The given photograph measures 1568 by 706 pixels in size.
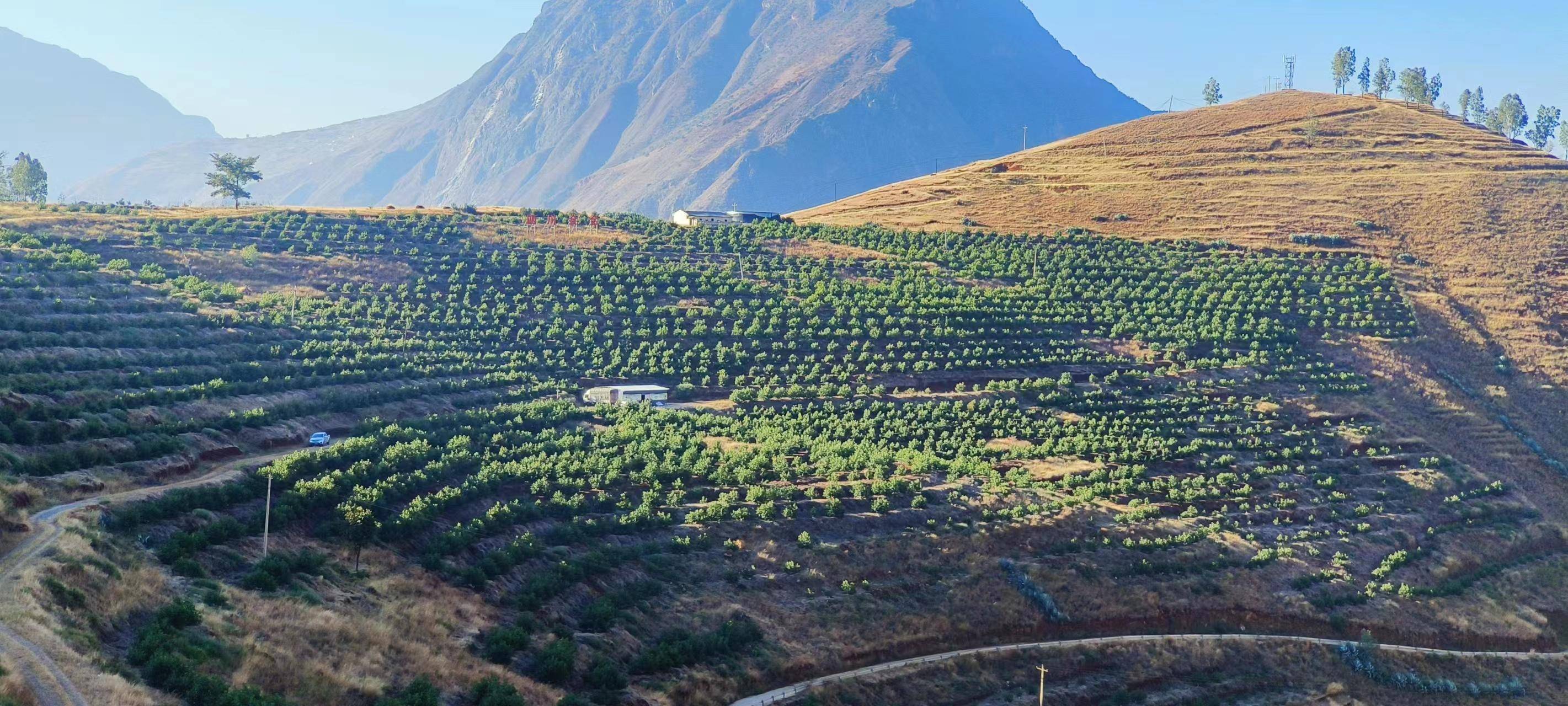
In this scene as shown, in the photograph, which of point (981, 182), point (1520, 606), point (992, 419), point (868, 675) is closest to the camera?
point (868, 675)

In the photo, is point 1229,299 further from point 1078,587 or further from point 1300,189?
point 1078,587

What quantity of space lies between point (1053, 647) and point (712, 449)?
2118 centimetres

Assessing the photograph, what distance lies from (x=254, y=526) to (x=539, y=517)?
37.1 ft

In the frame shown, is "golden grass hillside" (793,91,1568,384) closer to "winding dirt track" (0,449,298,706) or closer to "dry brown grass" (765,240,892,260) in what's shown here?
"dry brown grass" (765,240,892,260)

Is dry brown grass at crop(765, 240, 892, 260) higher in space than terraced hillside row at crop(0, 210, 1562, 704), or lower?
higher

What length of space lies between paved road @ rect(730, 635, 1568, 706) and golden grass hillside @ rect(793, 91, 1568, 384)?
4421 cm

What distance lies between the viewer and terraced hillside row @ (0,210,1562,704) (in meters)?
39.0

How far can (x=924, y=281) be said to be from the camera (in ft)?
316

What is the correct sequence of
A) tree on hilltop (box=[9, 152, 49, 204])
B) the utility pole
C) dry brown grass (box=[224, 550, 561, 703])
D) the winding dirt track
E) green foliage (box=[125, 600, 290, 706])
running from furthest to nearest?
tree on hilltop (box=[9, 152, 49, 204]) < the utility pole < dry brown grass (box=[224, 550, 561, 703]) < green foliage (box=[125, 600, 290, 706]) < the winding dirt track

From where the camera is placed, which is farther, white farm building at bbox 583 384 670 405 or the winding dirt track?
white farm building at bbox 583 384 670 405

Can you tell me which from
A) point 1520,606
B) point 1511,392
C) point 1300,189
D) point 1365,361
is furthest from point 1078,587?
point 1300,189

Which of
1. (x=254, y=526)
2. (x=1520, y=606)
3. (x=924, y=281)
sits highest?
(x=924, y=281)

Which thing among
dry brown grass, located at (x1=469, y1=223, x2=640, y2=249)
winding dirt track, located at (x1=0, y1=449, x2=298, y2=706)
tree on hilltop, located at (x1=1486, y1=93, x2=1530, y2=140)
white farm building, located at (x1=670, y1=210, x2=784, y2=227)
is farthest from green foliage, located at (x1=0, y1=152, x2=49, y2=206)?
tree on hilltop, located at (x1=1486, y1=93, x2=1530, y2=140)

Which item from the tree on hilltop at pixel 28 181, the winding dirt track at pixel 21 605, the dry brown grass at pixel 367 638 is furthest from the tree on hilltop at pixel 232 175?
the dry brown grass at pixel 367 638
